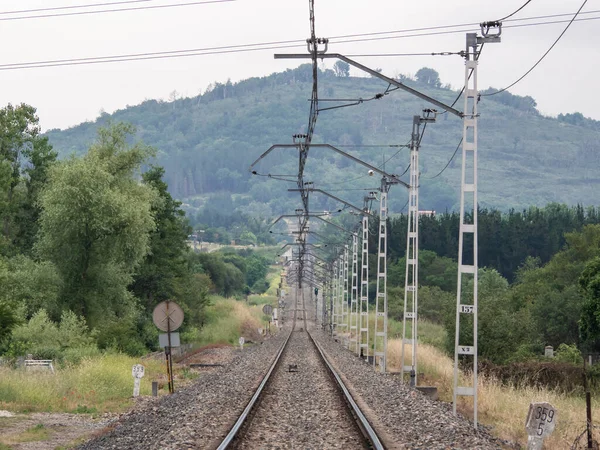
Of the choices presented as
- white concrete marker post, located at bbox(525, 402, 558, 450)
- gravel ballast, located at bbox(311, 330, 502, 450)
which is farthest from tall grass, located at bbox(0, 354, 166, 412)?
white concrete marker post, located at bbox(525, 402, 558, 450)

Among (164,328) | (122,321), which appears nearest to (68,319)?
(122,321)

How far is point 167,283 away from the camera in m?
72.2

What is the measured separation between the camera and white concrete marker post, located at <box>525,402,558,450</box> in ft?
51.4

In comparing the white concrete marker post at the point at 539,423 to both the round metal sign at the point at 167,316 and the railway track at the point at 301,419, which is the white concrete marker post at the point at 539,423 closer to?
the railway track at the point at 301,419

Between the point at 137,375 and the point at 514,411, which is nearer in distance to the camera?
the point at 514,411

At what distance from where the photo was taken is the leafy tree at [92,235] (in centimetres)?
5056

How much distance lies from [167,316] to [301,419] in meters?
8.08

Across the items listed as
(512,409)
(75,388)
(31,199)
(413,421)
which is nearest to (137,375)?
(75,388)

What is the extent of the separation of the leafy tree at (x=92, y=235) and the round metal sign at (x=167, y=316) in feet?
79.9

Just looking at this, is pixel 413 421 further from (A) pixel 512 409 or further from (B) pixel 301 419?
(A) pixel 512 409

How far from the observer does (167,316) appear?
88.7ft

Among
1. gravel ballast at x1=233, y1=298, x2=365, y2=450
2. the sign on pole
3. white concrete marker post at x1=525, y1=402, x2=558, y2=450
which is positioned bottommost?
gravel ballast at x1=233, y1=298, x2=365, y2=450

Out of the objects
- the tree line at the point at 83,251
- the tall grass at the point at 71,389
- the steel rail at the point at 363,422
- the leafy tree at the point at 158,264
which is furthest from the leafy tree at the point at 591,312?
the tall grass at the point at 71,389

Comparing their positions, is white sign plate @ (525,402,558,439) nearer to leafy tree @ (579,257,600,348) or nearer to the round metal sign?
the round metal sign
